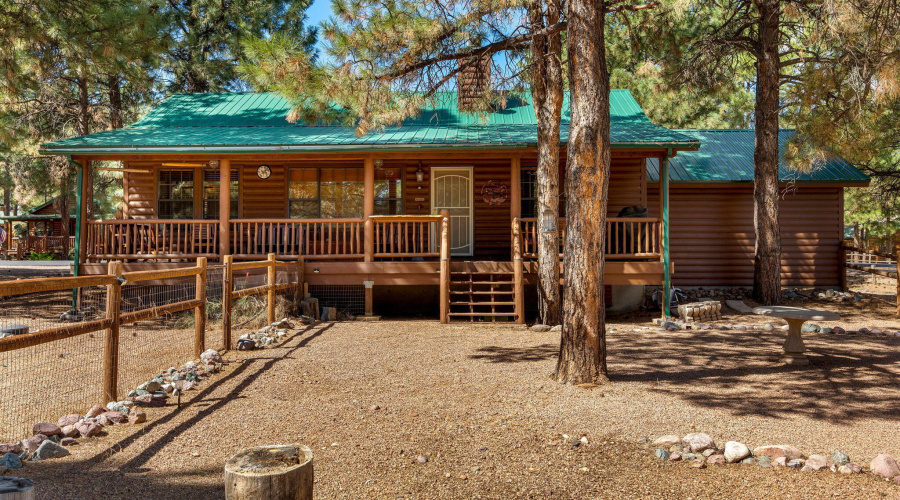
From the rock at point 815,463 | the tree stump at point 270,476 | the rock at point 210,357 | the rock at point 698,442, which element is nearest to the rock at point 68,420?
the rock at point 210,357

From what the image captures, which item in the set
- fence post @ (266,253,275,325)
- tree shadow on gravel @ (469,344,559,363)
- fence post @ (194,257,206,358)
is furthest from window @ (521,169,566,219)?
fence post @ (194,257,206,358)

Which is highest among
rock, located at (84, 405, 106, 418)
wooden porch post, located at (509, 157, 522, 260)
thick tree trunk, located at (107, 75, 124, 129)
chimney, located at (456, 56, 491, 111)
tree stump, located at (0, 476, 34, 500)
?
thick tree trunk, located at (107, 75, 124, 129)

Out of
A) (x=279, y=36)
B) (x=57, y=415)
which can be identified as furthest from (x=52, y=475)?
(x=279, y=36)

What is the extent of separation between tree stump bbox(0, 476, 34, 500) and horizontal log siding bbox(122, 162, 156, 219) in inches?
504

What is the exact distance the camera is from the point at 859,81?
34.3 ft

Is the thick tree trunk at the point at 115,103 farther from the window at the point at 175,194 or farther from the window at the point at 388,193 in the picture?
the window at the point at 388,193

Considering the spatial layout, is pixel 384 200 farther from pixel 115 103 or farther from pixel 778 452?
pixel 115 103

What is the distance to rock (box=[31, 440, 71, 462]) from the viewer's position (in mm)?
3951

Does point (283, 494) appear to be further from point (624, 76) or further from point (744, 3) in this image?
point (624, 76)

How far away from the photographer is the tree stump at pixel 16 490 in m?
2.16

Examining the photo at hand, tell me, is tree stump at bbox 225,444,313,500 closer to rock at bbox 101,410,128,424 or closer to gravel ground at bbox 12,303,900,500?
gravel ground at bbox 12,303,900,500

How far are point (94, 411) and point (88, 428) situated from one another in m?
0.45

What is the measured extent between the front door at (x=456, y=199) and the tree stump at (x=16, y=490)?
11457 millimetres

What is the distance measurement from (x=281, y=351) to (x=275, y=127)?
7.60 metres
